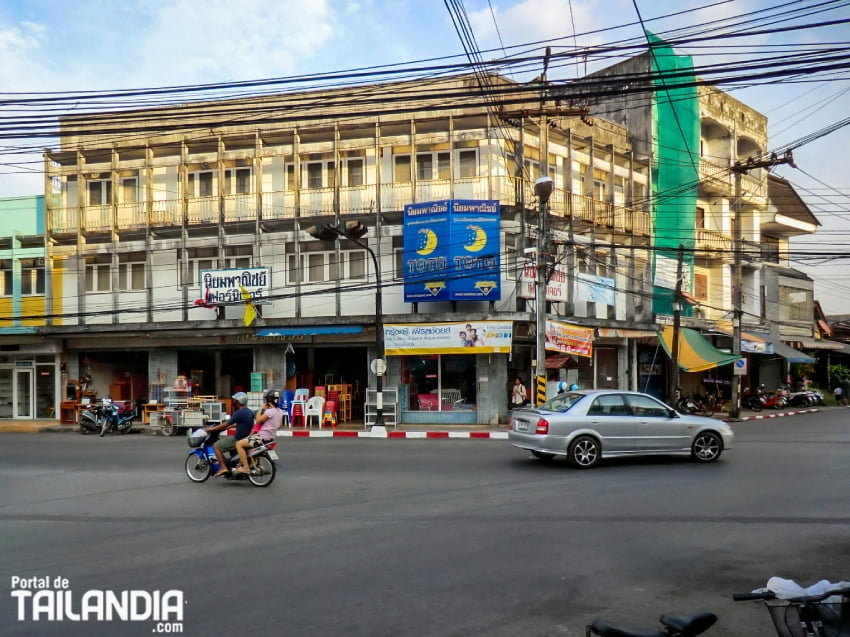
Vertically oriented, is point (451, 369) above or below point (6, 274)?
below

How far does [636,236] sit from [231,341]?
Result: 1763 centimetres

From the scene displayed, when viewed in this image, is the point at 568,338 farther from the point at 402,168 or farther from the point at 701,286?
the point at 701,286

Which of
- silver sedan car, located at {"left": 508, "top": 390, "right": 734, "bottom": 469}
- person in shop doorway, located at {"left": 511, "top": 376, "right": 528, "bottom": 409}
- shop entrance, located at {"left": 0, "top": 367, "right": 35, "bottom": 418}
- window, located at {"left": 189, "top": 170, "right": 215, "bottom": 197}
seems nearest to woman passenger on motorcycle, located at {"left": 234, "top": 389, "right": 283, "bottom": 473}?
silver sedan car, located at {"left": 508, "top": 390, "right": 734, "bottom": 469}

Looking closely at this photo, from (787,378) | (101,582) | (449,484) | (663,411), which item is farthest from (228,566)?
(787,378)

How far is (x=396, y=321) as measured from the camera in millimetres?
24250

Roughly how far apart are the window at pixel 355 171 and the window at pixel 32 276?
13.8 metres

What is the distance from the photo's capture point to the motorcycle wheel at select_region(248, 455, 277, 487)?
1138 cm

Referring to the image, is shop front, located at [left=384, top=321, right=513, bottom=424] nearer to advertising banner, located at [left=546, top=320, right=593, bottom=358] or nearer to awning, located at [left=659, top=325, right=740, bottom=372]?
advertising banner, located at [left=546, top=320, right=593, bottom=358]

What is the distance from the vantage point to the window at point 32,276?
94.2ft

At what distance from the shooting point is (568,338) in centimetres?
2450

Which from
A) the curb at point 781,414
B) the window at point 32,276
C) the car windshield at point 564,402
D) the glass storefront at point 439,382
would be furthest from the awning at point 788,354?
the window at point 32,276

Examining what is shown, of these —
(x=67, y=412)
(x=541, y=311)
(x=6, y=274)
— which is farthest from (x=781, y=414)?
(x=6, y=274)

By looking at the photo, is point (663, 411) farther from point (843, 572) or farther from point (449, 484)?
point (843, 572)

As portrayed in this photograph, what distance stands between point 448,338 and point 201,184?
40.3ft
